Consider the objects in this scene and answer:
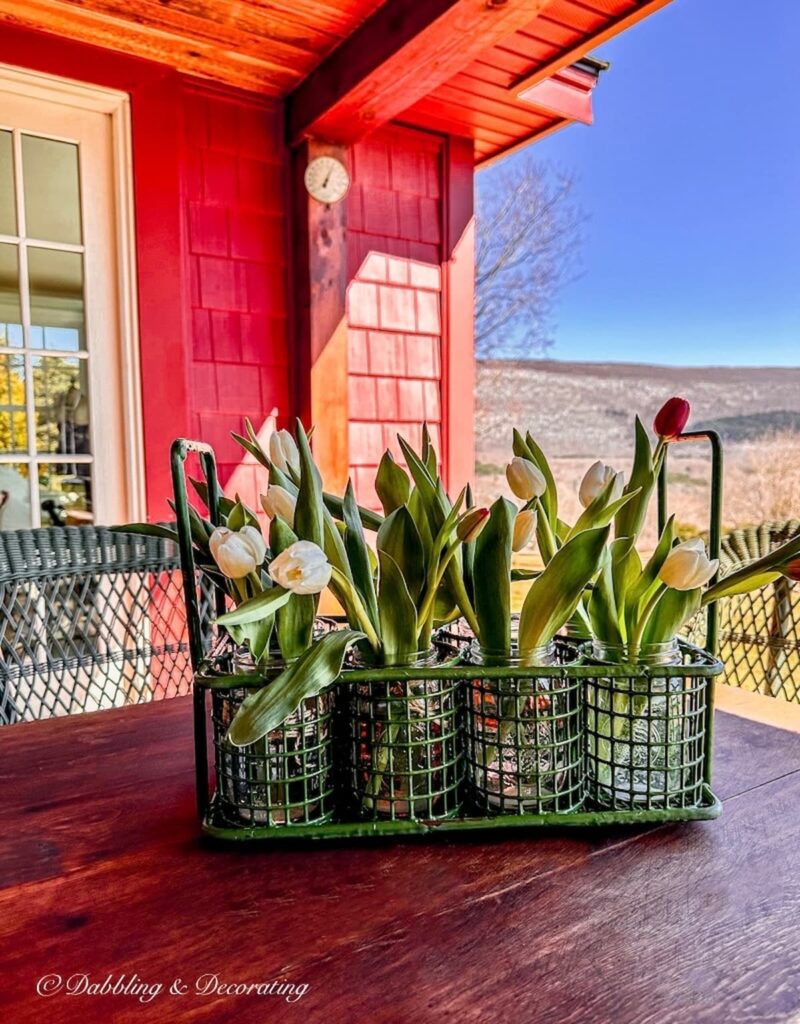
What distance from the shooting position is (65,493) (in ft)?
8.26

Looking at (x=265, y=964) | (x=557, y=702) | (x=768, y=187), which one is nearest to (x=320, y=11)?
(x=557, y=702)

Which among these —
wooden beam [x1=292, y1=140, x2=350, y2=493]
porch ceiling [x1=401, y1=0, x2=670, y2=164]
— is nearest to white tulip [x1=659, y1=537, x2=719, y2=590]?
porch ceiling [x1=401, y1=0, x2=670, y2=164]

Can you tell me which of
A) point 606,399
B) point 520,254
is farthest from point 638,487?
point 606,399

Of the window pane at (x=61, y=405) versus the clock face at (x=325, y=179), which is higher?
the clock face at (x=325, y=179)

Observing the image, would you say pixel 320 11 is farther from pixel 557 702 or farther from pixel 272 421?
pixel 557 702

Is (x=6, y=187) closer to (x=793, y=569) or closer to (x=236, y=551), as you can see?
(x=236, y=551)

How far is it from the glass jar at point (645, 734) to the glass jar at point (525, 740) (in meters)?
0.02

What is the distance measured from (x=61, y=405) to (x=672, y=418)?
2.31 m

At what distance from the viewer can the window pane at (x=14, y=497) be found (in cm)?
242

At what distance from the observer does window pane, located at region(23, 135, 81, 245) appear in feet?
7.81

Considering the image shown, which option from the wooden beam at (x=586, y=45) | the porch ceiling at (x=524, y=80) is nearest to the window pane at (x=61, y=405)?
the porch ceiling at (x=524, y=80)

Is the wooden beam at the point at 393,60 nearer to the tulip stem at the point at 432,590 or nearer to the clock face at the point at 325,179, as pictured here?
the clock face at the point at 325,179

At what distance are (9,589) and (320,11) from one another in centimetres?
194

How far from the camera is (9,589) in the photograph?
133cm
